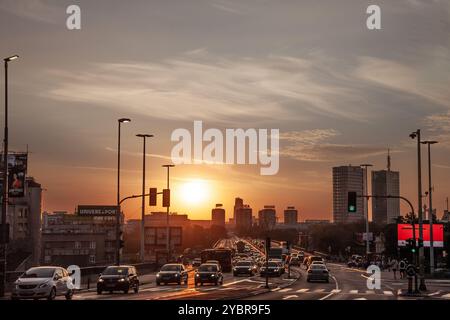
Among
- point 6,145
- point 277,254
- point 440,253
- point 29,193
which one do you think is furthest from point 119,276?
point 29,193

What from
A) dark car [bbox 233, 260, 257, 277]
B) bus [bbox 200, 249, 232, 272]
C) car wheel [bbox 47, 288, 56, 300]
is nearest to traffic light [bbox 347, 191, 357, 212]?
car wheel [bbox 47, 288, 56, 300]

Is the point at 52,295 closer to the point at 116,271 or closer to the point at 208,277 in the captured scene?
the point at 116,271

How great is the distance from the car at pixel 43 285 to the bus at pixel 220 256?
168 feet

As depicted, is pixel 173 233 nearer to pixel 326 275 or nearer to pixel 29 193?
pixel 326 275

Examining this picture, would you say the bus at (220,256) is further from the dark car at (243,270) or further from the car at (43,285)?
the car at (43,285)

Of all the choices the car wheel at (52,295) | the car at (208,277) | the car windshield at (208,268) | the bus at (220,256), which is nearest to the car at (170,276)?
the car at (208,277)

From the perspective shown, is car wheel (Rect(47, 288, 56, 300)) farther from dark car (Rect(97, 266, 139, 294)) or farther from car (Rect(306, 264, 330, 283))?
car (Rect(306, 264, 330, 283))

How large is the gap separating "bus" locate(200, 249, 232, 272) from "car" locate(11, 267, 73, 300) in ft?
168

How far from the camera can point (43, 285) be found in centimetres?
3403

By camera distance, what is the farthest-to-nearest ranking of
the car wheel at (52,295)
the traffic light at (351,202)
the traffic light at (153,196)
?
the traffic light at (153,196)
the traffic light at (351,202)
the car wheel at (52,295)

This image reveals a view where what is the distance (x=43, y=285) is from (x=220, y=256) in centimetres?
5569

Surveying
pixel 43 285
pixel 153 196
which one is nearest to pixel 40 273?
pixel 43 285

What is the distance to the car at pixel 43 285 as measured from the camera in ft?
110

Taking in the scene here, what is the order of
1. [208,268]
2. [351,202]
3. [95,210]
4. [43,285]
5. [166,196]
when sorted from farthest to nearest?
[95,210], [166,196], [208,268], [351,202], [43,285]
